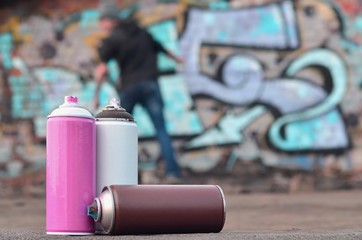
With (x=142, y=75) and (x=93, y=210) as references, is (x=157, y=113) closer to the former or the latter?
(x=142, y=75)

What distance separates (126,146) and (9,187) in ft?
20.9

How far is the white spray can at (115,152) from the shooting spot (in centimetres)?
276

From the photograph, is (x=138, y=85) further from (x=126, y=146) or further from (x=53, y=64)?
(x=126, y=146)

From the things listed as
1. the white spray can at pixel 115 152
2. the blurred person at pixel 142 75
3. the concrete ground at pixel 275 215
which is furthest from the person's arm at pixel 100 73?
the white spray can at pixel 115 152

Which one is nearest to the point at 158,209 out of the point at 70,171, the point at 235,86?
the point at 70,171

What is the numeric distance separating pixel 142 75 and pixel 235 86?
132cm

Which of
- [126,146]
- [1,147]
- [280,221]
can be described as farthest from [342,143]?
[126,146]

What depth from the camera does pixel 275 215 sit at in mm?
5418

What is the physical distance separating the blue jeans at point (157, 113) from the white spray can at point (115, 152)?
5.52 meters

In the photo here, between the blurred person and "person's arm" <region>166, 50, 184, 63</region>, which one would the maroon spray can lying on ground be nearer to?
the blurred person

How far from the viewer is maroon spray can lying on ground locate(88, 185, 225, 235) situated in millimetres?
2518

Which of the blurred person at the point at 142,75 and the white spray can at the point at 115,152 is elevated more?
the blurred person at the point at 142,75

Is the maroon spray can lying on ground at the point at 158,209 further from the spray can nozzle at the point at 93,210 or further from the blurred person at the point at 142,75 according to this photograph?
the blurred person at the point at 142,75

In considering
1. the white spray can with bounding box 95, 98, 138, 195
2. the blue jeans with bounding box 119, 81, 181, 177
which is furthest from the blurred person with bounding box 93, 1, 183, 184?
the white spray can with bounding box 95, 98, 138, 195
